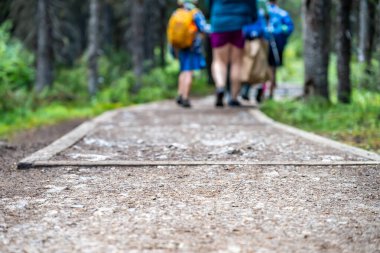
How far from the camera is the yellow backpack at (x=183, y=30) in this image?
380 inches

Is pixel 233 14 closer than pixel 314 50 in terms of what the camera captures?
No

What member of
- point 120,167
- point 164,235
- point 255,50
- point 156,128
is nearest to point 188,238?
point 164,235

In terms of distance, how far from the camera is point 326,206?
Result: 2.81 meters

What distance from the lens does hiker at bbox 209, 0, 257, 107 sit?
9031 millimetres

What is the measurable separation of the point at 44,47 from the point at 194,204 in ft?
51.2

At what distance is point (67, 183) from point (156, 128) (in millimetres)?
3190

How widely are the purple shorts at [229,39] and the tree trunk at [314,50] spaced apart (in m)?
1.07

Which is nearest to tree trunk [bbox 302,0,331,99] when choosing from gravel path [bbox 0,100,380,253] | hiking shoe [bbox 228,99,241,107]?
hiking shoe [bbox 228,99,241,107]

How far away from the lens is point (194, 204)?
9.29ft

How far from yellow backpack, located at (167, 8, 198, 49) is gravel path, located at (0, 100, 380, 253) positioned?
17.0 feet

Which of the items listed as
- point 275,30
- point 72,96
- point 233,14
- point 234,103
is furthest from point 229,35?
point 72,96

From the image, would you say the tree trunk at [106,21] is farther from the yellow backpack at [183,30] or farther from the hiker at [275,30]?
the yellow backpack at [183,30]

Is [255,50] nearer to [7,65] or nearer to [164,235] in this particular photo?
[7,65]

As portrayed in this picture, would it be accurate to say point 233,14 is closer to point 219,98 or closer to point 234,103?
point 219,98
